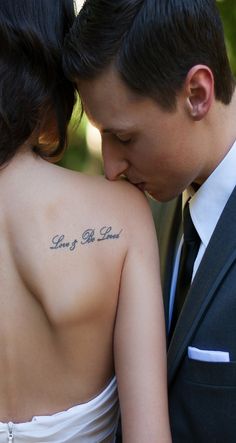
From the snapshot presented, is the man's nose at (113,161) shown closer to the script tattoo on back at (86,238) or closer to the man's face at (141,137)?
the man's face at (141,137)

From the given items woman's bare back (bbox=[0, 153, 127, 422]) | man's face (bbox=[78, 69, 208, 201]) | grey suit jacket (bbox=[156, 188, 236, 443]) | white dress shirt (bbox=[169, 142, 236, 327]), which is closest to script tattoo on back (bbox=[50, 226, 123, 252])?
woman's bare back (bbox=[0, 153, 127, 422])

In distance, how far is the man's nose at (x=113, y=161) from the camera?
2545mm

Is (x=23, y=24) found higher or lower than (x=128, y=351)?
higher

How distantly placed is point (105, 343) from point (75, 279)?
252 mm

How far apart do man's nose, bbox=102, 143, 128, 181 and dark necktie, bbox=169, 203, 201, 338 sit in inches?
12.3

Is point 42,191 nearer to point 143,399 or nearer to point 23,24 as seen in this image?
point 23,24

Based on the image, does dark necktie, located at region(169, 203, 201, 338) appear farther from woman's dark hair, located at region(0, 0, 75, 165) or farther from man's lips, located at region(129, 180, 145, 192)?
woman's dark hair, located at region(0, 0, 75, 165)

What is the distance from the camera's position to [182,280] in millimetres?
2754

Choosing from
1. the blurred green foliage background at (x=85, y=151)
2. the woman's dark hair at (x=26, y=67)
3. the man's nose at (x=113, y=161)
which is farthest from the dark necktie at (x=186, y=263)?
the blurred green foliage background at (x=85, y=151)

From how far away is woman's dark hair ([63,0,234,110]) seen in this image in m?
2.52

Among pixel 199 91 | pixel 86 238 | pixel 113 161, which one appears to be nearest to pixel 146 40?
pixel 199 91

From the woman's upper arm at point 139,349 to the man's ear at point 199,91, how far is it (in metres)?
0.43

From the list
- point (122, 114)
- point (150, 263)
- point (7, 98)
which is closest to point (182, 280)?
point (150, 263)

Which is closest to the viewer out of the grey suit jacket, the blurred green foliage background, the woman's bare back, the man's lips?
the woman's bare back
